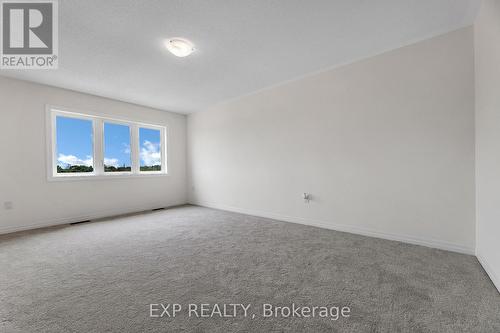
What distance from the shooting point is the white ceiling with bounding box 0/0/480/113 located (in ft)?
6.77

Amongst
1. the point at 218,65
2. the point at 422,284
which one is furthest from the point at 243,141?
the point at 422,284

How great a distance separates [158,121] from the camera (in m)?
5.43

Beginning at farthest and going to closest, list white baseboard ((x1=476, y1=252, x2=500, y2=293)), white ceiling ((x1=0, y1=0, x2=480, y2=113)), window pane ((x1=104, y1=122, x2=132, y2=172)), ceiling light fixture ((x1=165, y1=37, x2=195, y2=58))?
window pane ((x1=104, y1=122, x2=132, y2=172)) < ceiling light fixture ((x1=165, y1=37, x2=195, y2=58)) < white ceiling ((x1=0, y1=0, x2=480, y2=113)) < white baseboard ((x1=476, y1=252, x2=500, y2=293))

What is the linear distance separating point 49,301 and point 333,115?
12.7 ft

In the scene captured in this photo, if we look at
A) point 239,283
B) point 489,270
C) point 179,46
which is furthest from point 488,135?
point 179,46

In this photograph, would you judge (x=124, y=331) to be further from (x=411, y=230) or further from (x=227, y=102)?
(x=227, y=102)

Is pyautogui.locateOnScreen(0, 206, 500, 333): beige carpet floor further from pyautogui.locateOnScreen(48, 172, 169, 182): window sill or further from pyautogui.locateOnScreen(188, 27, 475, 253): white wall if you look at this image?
pyautogui.locateOnScreen(48, 172, 169, 182): window sill

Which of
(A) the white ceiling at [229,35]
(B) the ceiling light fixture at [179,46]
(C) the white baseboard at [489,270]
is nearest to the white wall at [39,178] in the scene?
(A) the white ceiling at [229,35]

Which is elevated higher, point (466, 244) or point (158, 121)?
point (158, 121)

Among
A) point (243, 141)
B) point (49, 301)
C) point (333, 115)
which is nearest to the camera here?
point (49, 301)

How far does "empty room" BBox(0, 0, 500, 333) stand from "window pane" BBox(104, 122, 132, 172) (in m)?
0.07

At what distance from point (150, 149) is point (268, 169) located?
3205 millimetres

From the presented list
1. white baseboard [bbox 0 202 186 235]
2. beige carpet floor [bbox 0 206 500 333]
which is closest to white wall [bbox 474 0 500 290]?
beige carpet floor [bbox 0 206 500 333]

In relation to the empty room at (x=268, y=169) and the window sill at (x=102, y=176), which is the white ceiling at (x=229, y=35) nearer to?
the empty room at (x=268, y=169)
